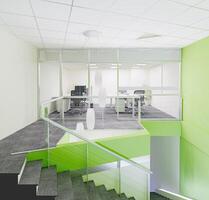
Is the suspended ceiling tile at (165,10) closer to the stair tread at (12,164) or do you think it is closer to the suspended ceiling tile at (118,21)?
the suspended ceiling tile at (118,21)

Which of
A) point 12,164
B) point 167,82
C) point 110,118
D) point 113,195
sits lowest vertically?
point 113,195

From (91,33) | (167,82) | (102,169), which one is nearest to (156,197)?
(102,169)

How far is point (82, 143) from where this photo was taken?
160 inches

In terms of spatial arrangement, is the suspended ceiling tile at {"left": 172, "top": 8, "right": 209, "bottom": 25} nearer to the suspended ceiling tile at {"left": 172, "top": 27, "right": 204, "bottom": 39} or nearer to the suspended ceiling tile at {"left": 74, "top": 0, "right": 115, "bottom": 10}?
the suspended ceiling tile at {"left": 172, "top": 27, "right": 204, "bottom": 39}

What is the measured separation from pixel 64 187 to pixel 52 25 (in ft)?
11.0

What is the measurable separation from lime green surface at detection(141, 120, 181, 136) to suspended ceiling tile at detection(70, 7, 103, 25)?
4.16 meters

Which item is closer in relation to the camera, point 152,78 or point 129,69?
point 129,69

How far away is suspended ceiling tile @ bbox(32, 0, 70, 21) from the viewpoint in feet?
11.1

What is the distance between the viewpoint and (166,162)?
319 inches

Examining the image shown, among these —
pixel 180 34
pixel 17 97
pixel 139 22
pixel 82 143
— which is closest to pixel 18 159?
pixel 82 143

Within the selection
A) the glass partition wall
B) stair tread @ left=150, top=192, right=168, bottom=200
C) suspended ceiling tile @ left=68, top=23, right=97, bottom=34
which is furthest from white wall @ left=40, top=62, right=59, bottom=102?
stair tread @ left=150, top=192, right=168, bottom=200

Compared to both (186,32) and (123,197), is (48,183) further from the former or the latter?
(186,32)

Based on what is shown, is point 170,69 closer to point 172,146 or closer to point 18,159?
point 172,146

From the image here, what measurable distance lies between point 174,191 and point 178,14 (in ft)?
20.7
